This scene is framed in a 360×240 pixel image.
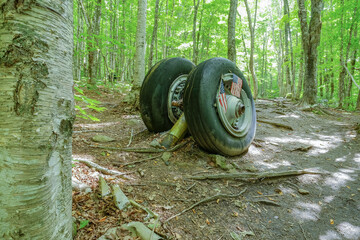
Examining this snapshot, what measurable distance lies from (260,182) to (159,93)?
2147mm

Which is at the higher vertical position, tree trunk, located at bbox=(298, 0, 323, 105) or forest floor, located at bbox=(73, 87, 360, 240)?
tree trunk, located at bbox=(298, 0, 323, 105)

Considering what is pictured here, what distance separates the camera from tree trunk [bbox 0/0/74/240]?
0.73 m

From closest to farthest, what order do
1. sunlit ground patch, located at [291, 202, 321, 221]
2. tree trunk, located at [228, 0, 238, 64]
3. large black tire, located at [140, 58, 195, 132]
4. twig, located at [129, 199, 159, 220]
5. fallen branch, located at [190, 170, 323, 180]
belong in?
twig, located at [129, 199, 159, 220] < sunlit ground patch, located at [291, 202, 321, 221] < fallen branch, located at [190, 170, 323, 180] < large black tire, located at [140, 58, 195, 132] < tree trunk, located at [228, 0, 238, 64]

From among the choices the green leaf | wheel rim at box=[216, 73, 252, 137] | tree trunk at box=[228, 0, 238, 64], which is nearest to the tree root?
the green leaf

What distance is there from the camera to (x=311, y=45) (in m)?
7.57

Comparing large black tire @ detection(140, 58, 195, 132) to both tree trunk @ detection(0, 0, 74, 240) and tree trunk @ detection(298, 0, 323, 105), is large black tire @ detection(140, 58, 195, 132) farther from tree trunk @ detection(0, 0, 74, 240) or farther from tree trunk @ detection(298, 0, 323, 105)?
tree trunk @ detection(298, 0, 323, 105)

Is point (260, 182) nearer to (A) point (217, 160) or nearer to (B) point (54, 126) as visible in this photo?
(A) point (217, 160)

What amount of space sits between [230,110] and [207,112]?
2.22ft

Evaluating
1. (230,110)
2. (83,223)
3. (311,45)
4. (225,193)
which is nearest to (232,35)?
(311,45)

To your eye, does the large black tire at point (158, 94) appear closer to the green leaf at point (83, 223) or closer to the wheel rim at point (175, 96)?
the wheel rim at point (175, 96)

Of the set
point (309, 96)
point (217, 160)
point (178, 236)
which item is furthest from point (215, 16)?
point (178, 236)

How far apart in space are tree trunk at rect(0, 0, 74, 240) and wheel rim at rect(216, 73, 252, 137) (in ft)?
7.57

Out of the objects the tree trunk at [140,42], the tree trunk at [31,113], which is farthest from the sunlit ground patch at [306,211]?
the tree trunk at [140,42]

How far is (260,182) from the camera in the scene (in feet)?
8.07
